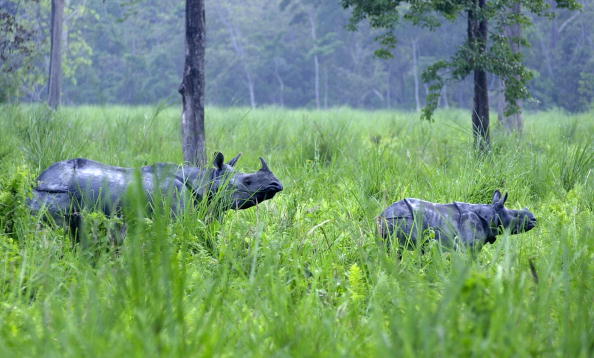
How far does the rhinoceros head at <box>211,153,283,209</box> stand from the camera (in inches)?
166

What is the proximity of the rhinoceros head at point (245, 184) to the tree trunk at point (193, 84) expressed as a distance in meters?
2.18

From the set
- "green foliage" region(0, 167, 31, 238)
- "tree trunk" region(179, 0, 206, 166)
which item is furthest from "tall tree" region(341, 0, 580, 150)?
"green foliage" region(0, 167, 31, 238)

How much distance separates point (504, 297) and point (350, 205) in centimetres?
317

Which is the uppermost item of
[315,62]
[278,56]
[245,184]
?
[278,56]

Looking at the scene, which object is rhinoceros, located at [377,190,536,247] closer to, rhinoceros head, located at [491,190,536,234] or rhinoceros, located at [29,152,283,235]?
rhinoceros head, located at [491,190,536,234]

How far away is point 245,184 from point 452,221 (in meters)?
1.28

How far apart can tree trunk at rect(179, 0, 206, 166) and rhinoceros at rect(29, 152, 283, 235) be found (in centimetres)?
220

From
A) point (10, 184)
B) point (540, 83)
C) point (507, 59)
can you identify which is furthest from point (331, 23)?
point (10, 184)

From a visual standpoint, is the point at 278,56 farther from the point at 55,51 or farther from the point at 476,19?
the point at 476,19

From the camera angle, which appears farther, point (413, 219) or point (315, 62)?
point (315, 62)

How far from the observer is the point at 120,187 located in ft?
13.1

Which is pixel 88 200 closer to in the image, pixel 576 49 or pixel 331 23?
pixel 576 49

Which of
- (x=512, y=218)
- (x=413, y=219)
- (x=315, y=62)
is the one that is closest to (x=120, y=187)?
(x=413, y=219)

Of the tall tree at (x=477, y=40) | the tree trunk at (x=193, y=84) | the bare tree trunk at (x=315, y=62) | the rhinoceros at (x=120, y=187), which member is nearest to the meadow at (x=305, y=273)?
the rhinoceros at (x=120, y=187)
